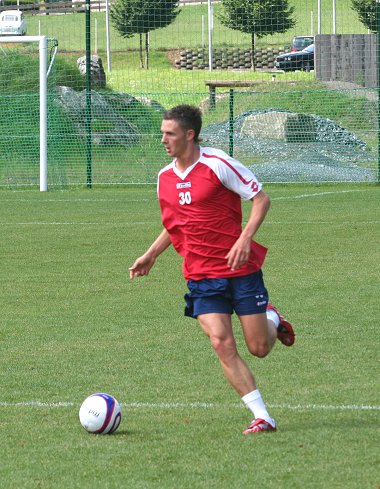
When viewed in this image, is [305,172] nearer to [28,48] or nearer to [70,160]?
[70,160]

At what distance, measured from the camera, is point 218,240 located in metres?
6.41

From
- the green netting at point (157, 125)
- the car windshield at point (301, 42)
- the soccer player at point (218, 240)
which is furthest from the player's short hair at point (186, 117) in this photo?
the car windshield at point (301, 42)

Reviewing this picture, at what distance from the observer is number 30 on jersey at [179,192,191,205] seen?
21.0 ft

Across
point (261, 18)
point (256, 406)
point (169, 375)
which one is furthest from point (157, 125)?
point (256, 406)

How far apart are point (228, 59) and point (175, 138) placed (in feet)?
142

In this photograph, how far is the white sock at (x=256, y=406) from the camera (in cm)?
621

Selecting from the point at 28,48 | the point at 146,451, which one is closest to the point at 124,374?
the point at 146,451

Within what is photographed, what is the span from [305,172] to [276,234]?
979 centimetres

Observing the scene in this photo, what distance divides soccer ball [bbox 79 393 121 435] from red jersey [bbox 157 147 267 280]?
2.73 ft

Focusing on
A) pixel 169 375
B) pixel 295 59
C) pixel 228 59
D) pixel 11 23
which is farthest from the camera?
pixel 228 59

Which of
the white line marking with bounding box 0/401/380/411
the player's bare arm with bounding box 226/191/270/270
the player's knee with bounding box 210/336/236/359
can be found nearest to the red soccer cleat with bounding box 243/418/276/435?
the player's knee with bounding box 210/336/236/359

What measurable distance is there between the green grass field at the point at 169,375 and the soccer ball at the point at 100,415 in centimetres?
6

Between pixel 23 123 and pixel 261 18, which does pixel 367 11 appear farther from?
pixel 23 123

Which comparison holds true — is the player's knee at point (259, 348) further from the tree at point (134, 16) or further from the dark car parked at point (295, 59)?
the dark car parked at point (295, 59)
